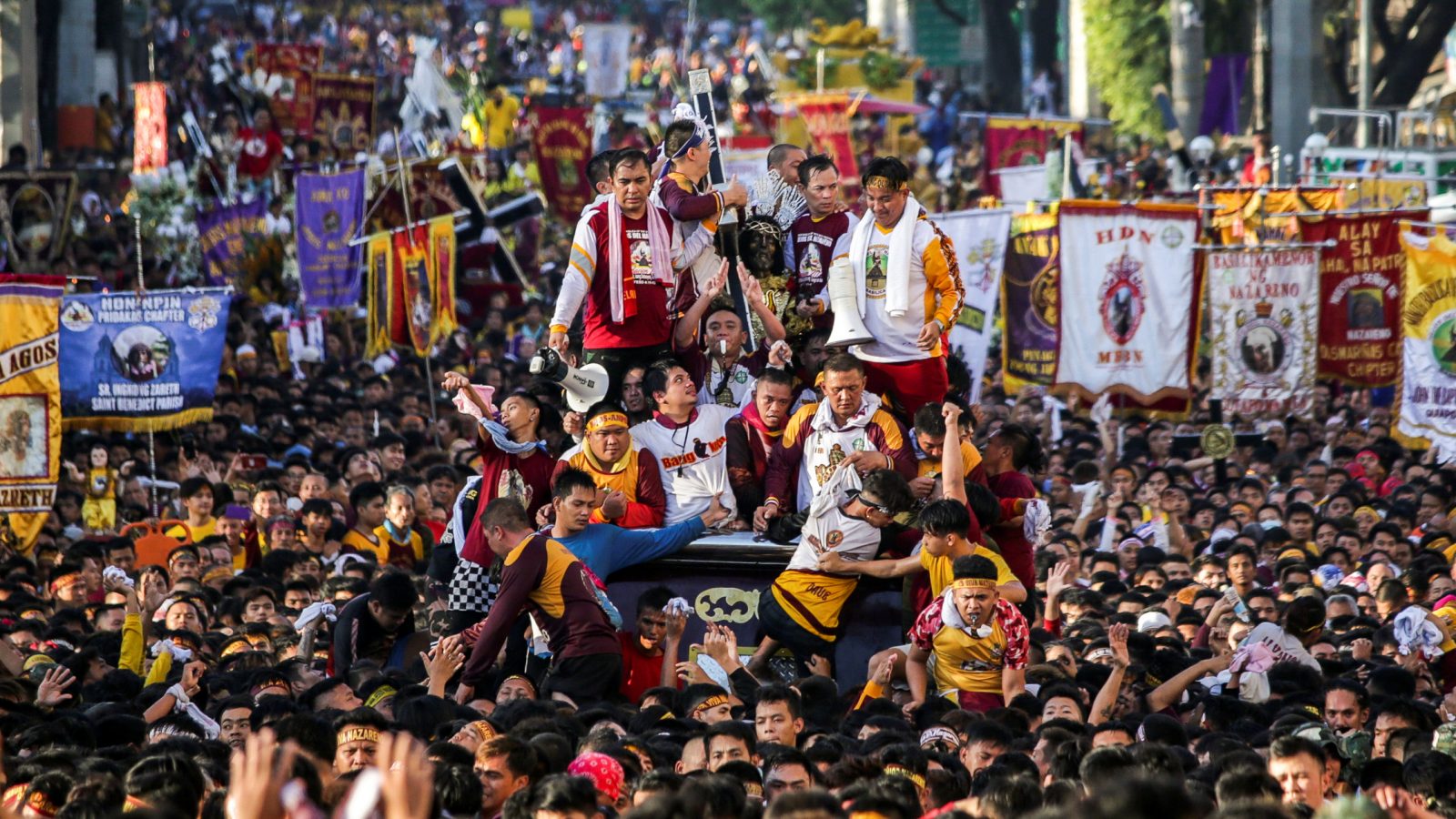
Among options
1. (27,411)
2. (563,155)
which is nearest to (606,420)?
(27,411)

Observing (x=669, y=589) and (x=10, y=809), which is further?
(x=669, y=589)

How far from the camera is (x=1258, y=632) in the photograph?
12.0 meters

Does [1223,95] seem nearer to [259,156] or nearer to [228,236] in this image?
[259,156]

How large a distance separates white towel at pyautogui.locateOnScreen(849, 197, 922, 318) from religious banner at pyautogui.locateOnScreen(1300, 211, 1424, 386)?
8857 mm

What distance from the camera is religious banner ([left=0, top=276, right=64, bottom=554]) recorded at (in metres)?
15.1

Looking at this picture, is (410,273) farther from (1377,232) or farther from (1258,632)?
(1258,632)

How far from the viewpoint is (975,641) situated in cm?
1070

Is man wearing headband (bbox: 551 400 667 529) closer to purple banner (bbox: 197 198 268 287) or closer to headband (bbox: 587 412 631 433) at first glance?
headband (bbox: 587 412 631 433)

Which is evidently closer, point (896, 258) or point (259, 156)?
point (896, 258)

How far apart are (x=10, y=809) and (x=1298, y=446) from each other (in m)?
15.0

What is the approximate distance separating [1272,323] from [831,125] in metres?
8.79

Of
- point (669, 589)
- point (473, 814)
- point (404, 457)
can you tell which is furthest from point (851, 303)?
point (404, 457)

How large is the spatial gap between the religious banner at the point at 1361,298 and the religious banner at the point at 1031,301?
231cm

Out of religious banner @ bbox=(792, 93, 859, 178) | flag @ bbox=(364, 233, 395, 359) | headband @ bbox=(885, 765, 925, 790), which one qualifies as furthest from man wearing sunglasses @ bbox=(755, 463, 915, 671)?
religious banner @ bbox=(792, 93, 859, 178)
